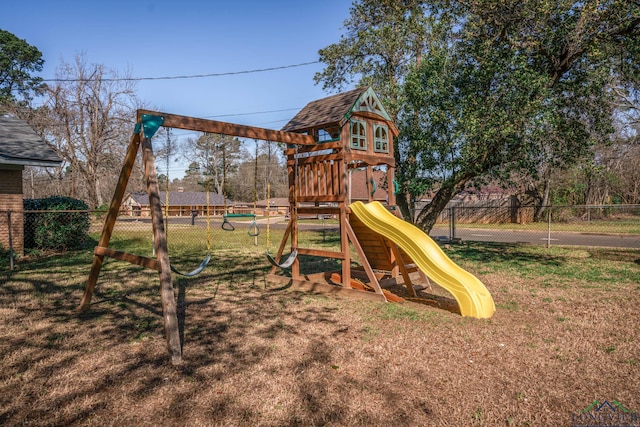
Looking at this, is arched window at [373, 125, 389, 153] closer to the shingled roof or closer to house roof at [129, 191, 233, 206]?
the shingled roof

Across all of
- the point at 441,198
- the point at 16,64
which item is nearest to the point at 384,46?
the point at 441,198

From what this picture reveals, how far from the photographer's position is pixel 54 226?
1282cm

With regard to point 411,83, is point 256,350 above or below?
below

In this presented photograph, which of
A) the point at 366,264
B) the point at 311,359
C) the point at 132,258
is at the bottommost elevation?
the point at 311,359

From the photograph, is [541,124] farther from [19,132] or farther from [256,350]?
[19,132]

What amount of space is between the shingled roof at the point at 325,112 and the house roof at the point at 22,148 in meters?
8.25

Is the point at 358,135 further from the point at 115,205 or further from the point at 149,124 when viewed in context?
the point at 115,205

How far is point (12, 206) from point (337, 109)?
10301mm

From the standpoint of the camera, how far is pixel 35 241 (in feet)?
41.1

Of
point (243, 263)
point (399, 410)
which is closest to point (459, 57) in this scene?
point (243, 263)

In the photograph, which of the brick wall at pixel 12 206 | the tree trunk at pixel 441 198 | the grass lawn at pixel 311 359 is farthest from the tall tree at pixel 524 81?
the brick wall at pixel 12 206

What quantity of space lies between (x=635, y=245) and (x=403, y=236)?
1332 centimetres

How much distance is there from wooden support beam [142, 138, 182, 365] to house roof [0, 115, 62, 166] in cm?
903

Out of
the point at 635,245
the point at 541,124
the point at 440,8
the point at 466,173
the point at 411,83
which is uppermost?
the point at 440,8
